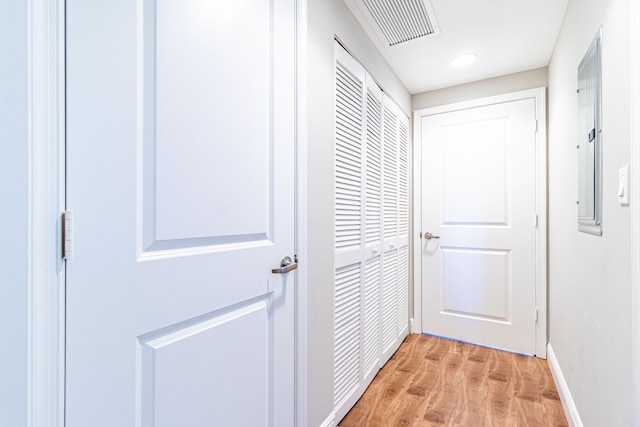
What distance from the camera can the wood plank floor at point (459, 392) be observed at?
166cm

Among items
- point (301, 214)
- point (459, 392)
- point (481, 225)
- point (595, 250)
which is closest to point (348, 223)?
point (301, 214)

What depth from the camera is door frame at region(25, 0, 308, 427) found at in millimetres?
535

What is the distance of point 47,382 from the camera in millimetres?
554

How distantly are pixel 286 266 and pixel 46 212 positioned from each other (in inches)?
29.7

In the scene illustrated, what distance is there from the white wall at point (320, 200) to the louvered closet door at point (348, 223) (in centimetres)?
9

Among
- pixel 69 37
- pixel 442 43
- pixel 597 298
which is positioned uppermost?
pixel 442 43

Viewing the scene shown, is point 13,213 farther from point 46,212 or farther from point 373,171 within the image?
point 373,171

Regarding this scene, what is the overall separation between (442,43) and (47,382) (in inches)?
96.1

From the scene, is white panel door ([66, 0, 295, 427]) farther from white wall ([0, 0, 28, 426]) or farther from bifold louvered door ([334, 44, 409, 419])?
bifold louvered door ([334, 44, 409, 419])

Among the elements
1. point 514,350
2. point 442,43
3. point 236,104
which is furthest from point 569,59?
point 514,350

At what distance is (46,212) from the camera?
0.56 m

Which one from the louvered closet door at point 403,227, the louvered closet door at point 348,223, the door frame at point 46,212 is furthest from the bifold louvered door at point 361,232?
the door frame at point 46,212

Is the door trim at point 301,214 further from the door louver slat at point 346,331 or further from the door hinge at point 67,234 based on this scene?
the door hinge at point 67,234

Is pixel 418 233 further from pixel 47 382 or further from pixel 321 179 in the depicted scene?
pixel 47 382
